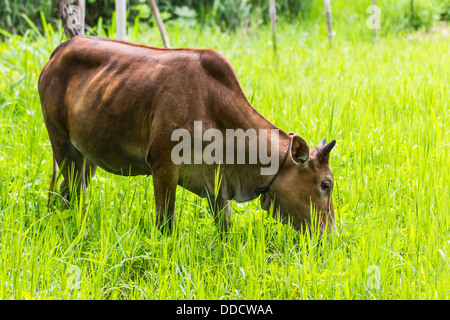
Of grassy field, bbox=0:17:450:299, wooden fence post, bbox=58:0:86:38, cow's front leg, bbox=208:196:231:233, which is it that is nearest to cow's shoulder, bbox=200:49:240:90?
cow's front leg, bbox=208:196:231:233

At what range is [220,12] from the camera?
10961 mm

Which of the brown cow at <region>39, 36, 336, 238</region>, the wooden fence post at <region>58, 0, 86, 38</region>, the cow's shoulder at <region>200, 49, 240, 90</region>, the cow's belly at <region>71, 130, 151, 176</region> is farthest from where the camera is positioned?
the wooden fence post at <region>58, 0, 86, 38</region>

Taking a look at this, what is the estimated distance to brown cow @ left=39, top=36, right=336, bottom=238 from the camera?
11.9 feet

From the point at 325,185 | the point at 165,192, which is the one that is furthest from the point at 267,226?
the point at 165,192

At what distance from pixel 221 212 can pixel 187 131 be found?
606 mm

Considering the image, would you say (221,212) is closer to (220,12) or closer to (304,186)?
(304,186)

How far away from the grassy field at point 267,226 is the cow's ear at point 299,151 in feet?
1.44

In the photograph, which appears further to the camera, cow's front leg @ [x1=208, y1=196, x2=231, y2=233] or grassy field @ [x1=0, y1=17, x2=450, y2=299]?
cow's front leg @ [x1=208, y1=196, x2=231, y2=233]

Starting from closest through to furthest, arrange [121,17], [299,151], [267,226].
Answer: [299,151], [267,226], [121,17]

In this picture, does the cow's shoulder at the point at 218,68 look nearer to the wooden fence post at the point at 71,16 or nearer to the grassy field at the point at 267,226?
the grassy field at the point at 267,226

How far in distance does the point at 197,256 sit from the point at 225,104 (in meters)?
0.87

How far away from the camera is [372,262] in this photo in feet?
11.0

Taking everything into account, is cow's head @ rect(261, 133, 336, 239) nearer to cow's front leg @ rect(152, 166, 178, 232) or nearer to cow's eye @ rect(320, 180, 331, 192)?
cow's eye @ rect(320, 180, 331, 192)
